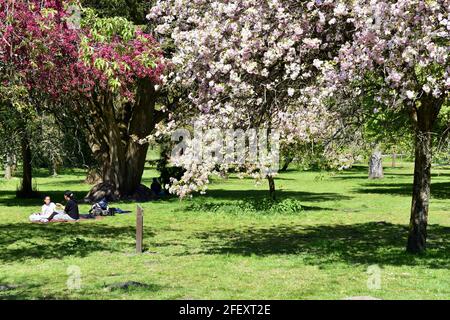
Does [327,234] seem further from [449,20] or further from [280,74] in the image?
[449,20]

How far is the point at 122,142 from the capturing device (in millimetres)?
33406

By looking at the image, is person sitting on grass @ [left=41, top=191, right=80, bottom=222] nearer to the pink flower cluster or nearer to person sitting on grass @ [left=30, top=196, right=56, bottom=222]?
person sitting on grass @ [left=30, top=196, right=56, bottom=222]

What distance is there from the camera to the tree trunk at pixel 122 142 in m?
32.7

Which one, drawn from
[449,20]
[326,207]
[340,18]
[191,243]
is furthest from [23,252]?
[326,207]

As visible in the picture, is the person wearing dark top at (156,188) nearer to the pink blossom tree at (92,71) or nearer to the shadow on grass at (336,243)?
the pink blossom tree at (92,71)

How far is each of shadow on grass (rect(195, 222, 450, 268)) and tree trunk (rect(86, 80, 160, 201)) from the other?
12.6 meters

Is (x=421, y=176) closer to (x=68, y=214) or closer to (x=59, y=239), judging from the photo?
(x=59, y=239)

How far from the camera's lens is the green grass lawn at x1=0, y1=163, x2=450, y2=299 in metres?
11.8

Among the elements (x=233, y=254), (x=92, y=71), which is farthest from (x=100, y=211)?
(x=233, y=254)

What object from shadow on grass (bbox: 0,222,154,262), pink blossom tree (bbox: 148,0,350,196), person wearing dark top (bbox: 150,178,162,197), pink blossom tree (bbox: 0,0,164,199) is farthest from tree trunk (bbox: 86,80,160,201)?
pink blossom tree (bbox: 148,0,350,196)

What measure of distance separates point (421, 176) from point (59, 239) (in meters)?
10.5

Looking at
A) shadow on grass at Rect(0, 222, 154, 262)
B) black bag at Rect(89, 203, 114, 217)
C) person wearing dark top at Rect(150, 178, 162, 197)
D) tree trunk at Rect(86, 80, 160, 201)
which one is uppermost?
tree trunk at Rect(86, 80, 160, 201)

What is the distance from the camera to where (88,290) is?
11633mm

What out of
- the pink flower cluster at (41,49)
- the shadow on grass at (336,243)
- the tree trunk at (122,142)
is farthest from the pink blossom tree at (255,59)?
the tree trunk at (122,142)
